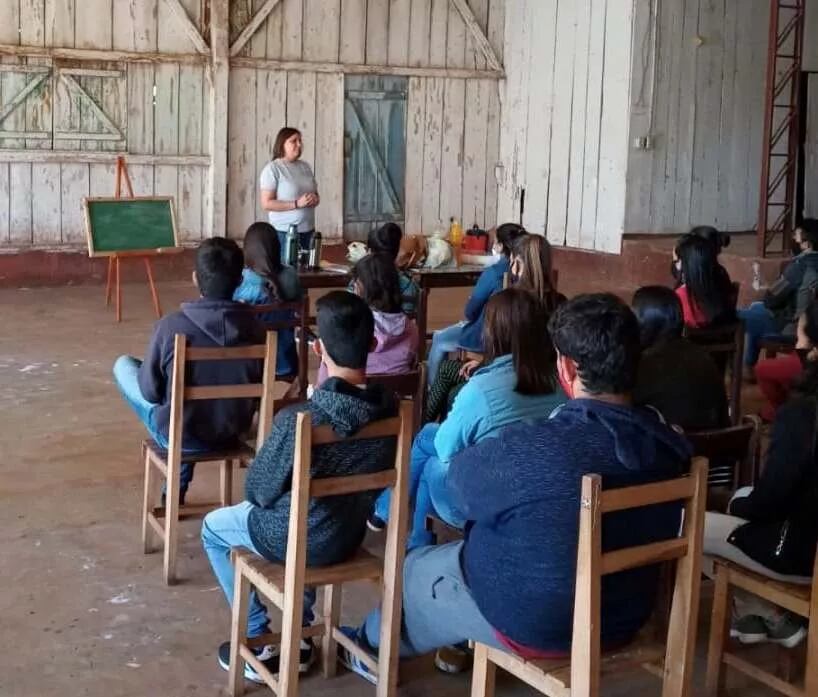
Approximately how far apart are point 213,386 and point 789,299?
12.7ft

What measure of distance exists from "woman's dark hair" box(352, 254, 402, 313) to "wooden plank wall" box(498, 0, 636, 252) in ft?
20.2

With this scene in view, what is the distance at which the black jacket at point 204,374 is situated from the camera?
3.91 metres

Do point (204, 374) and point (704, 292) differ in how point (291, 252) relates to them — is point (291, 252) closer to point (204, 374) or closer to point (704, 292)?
point (704, 292)

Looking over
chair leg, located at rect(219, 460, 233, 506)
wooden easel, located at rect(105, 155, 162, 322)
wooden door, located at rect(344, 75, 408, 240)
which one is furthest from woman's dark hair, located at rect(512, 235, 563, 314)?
wooden door, located at rect(344, 75, 408, 240)

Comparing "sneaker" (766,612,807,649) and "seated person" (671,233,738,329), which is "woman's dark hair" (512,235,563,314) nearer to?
"seated person" (671,233,738,329)

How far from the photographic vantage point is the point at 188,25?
34.2ft

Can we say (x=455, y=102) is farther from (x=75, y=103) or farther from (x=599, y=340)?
(x=599, y=340)

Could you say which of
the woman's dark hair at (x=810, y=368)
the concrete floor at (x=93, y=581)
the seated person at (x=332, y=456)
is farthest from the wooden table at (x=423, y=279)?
the seated person at (x=332, y=456)

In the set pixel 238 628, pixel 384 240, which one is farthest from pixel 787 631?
pixel 384 240

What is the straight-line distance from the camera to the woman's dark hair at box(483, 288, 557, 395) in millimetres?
3270

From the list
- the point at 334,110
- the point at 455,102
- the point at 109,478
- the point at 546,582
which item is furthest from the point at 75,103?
the point at 546,582

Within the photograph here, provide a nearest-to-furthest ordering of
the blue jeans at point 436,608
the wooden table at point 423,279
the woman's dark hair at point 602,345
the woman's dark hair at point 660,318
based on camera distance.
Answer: the woman's dark hair at point 602,345 < the blue jeans at point 436,608 < the woman's dark hair at point 660,318 < the wooden table at point 423,279

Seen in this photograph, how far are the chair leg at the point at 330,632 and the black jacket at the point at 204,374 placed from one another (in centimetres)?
93

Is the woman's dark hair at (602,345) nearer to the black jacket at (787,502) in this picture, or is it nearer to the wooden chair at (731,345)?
the black jacket at (787,502)
